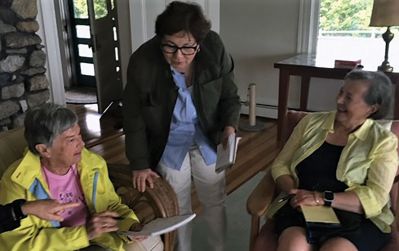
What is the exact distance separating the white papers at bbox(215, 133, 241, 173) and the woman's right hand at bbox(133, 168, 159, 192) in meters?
0.26

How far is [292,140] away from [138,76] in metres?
0.71

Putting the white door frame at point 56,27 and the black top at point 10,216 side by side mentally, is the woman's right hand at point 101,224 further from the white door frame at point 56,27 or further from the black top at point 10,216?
the white door frame at point 56,27

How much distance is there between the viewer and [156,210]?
1.52 meters

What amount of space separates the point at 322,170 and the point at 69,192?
3.19 feet

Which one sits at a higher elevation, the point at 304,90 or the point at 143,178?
the point at 143,178

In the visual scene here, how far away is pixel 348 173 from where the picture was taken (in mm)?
1533

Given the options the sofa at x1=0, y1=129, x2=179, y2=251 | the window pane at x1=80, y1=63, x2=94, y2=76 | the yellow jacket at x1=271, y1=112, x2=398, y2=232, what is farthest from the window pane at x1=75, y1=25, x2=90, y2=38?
the yellow jacket at x1=271, y1=112, x2=398, y2=232

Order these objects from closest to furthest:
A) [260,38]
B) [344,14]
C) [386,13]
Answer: [386,13] → [344,14] → [260,38]

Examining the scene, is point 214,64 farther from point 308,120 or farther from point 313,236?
point 313,236

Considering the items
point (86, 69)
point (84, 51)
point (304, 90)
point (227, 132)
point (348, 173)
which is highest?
point (227, 132)

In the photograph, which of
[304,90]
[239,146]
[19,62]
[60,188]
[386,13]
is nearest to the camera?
[60,188]

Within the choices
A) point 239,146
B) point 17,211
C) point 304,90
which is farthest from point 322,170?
point 304,90

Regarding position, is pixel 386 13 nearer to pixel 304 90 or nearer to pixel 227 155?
pixel 304 90

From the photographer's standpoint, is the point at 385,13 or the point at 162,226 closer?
the point at 162,226
